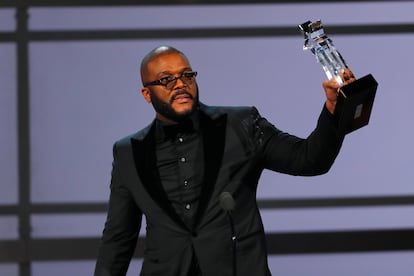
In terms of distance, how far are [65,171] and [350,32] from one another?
1.37 metres

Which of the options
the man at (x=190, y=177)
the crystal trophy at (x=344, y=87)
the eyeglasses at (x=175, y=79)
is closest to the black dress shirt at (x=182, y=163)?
the man at (x=190, y=177)

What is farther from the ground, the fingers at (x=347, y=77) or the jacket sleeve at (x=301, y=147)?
the fingers at (x=347, y=77)

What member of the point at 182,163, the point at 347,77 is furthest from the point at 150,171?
the point at 347,77

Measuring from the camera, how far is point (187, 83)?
→ 2.13 m

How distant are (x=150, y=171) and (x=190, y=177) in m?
0.11

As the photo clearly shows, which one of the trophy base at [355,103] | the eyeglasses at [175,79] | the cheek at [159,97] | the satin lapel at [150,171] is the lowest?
the satin lapel at [150,171]

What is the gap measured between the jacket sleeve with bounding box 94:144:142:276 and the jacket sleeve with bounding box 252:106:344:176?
14.2 inches

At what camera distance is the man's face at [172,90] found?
2125mm

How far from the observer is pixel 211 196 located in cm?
213

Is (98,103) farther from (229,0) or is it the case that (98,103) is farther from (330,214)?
(330,214)

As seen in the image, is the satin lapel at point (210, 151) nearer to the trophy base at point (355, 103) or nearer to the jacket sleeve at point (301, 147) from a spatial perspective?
the jacket sleeve at point (301, 147)

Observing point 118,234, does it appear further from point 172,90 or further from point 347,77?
point 347,77

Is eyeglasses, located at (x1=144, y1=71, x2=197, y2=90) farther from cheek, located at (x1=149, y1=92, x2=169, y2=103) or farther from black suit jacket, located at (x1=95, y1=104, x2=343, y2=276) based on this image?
black suit jacket, located at (x1=95, y1=104, x2=343, y2=276)

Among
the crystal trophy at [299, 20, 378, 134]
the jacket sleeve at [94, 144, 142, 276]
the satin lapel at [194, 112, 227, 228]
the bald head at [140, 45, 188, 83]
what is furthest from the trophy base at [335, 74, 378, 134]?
the jacket sleeve at [94, 144, 142, 276]
